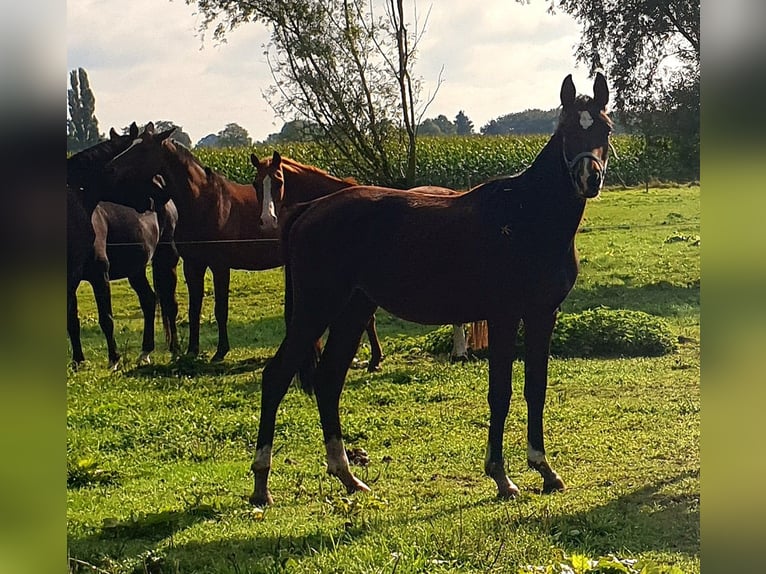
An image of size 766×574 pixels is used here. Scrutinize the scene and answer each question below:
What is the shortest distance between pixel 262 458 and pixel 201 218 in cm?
149

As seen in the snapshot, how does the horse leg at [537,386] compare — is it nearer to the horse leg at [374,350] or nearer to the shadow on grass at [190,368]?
the horse leg at [374,350]

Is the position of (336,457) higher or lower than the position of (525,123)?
lower

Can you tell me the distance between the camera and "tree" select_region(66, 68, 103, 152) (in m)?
4.88

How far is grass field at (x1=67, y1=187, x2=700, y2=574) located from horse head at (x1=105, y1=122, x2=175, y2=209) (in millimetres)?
602

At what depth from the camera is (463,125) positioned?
16.3 feet

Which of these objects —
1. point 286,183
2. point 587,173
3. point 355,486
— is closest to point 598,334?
point 587,173

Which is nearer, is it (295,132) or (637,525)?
(637,525)

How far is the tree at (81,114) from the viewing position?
16.0ft

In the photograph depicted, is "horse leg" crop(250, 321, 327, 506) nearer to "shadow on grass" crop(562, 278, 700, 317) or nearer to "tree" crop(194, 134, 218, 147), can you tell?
"tree" crop(194, 134, 218, 147)

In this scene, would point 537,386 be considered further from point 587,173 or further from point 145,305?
point 145,305

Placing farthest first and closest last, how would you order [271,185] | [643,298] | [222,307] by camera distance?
→ [222,307], [643,298], [271,185]

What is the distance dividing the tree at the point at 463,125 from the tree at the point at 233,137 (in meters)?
1.21

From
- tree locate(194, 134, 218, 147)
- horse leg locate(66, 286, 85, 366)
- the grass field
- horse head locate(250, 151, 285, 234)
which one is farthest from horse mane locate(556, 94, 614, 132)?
horse leg locate(66, 286, 85, 366)

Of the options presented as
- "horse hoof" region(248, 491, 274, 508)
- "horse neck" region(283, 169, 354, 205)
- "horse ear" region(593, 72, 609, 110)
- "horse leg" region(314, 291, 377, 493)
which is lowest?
"horse hoof" region(248, 491, 274, 508)
